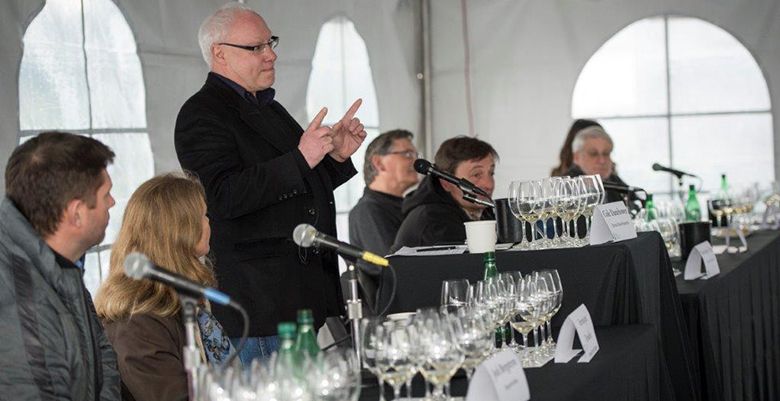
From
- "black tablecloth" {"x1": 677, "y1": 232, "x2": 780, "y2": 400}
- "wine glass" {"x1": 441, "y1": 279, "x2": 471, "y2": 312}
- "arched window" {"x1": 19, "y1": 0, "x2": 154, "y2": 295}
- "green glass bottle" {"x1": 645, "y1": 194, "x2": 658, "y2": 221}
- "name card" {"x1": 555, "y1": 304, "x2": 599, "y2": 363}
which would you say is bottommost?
"black tablecloth" {"x1": 677, "y1": 232, "x2": 780, "y2": 400}

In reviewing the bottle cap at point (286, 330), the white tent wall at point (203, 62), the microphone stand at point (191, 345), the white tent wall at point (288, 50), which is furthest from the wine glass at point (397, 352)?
the white tent wall at point (288, 50)

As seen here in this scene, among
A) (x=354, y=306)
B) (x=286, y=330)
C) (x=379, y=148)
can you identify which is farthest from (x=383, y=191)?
(x=286, y=330)

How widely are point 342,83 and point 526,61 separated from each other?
1525mm

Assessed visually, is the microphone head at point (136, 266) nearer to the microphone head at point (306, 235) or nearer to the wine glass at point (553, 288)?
the microphone head at point (306, 235)

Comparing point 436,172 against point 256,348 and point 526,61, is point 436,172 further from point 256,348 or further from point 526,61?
point 526,61

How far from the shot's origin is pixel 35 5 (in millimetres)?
3779

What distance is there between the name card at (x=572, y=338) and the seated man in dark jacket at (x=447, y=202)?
167 centimetres

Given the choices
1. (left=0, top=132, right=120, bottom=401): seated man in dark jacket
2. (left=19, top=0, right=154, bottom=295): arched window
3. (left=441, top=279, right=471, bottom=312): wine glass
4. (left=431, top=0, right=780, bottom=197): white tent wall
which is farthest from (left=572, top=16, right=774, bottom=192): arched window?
(left=0, top=132, right=120, bottom=401): seated man in dark jacket

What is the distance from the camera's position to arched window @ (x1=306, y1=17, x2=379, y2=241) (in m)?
5.92

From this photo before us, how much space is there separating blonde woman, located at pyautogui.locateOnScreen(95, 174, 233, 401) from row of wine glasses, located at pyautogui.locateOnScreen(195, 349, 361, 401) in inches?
31.2

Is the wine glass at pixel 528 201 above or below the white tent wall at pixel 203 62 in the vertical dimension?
below

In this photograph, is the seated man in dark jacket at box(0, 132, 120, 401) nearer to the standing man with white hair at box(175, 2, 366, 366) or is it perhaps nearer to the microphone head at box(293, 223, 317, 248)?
the microphone head at box(293, 223, 317, 248)

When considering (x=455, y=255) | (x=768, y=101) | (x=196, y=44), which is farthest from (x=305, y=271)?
(x=768, y=101)

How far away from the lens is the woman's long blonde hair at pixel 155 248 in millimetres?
2602
